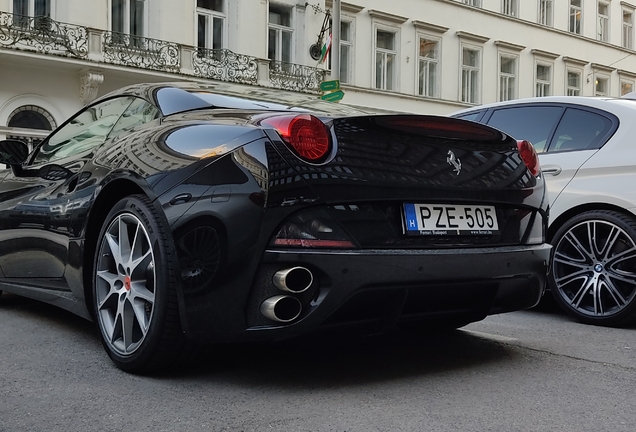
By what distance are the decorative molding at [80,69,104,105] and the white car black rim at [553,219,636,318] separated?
51.1 ft

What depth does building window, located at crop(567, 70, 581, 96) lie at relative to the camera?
3297 centimetres

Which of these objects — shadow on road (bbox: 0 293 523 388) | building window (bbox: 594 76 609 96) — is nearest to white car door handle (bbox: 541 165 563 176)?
shadow on road (bbox: 0 293 523 388)

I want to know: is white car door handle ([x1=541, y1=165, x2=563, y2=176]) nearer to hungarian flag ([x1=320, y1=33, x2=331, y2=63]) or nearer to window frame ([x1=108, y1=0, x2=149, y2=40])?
window frame ([x1=108, y1=0, x2=149, y2=40])

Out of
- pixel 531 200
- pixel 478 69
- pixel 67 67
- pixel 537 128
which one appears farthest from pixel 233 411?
pixel 478 69

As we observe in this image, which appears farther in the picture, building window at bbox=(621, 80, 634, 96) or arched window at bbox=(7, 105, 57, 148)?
building window at bbox=(621, 80, 634, 96)

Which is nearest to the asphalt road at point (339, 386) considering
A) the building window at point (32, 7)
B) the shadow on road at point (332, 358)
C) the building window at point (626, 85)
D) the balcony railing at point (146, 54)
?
the shadow on road at point (332, 358)

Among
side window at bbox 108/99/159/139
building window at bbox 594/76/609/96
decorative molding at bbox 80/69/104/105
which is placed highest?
building window at bbox 594/76/609/96

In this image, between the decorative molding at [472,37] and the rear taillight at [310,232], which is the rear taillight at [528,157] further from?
the decorative molding at [472,37]

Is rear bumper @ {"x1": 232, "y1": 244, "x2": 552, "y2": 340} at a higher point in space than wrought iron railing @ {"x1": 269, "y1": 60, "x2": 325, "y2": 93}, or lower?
lower

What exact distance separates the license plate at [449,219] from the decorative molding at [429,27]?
24360 millimetres

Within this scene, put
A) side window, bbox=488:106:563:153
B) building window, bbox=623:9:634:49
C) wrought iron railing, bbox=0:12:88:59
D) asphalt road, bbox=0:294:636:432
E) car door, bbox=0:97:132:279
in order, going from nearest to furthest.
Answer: asphalt road, bbox=0:294:636:432 → car door, bbox=0:97:132:279 → side window, bbox=488:106:563:153 → wrought iron railing, bbox=0:12:88:59 → building window, bbox=623:9:634:49

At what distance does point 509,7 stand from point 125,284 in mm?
29201

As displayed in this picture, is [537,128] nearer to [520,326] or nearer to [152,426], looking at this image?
[520,326]

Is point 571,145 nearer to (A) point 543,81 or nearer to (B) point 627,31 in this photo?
(A) point 543,81
